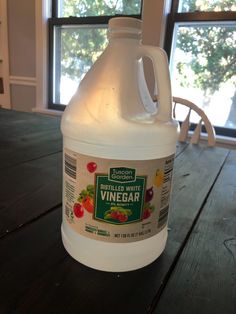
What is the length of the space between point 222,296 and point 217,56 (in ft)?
6.17

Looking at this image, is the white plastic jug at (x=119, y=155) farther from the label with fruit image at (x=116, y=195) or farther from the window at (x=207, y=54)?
the window at (x=207, y=54)

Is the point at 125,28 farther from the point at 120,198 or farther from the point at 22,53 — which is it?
the point at 22,53

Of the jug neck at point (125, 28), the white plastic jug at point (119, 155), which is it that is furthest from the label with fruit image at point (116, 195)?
the jug neck at point (125, 28)

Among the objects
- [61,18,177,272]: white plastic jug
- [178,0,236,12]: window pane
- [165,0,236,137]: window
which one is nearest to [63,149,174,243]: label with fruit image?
[61,18,177,272]: white plastic jug

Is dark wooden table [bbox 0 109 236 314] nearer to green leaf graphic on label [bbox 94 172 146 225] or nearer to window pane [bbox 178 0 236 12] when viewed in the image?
green leaf graphic on label [bbox 94 172 146 225]

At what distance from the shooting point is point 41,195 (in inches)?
21.8

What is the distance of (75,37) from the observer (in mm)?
2434

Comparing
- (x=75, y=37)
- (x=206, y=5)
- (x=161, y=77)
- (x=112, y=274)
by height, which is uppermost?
(x=206, y=5)

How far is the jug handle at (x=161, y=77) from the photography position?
0.31 meters

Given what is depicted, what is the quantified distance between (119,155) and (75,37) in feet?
7.92

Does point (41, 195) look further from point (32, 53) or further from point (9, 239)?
point (32, 53)

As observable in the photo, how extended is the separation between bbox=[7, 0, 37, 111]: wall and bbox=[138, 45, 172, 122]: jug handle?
8.23ft

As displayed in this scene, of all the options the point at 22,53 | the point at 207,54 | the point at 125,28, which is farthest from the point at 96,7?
the point at 125,28

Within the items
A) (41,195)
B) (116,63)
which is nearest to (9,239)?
(41,195)
